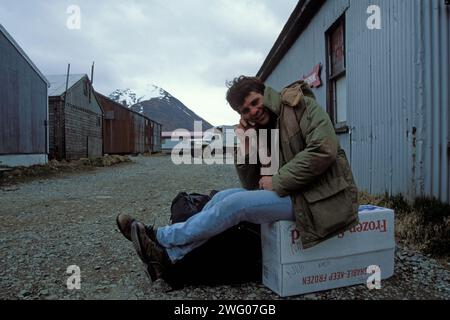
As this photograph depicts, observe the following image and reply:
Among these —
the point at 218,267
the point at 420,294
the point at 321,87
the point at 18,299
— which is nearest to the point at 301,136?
the point at 218,267

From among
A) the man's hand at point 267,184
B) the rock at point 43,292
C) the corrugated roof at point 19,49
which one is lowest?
the rock at point 43,292

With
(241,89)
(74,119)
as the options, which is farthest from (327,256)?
(74,119)

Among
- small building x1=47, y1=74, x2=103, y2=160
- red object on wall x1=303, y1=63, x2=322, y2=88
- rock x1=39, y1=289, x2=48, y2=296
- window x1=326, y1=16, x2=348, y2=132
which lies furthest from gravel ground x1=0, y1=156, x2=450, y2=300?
small building x1=47, y1=74, x2=103, y2=160

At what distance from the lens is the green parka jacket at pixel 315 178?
81.8 inches

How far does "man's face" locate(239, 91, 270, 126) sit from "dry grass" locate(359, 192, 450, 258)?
183 centimetres

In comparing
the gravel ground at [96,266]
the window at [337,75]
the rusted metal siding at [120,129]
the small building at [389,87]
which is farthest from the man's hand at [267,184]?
the rusted metal siding at [120,129]

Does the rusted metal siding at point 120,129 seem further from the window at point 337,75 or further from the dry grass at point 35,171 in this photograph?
the window at point 337,75

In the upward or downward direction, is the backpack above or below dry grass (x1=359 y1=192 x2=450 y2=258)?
above

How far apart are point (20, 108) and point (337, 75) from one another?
12596 millimetres

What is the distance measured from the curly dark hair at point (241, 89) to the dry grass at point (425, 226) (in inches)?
78.1

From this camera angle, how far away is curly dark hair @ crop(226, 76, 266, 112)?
8.09ft

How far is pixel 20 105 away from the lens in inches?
538

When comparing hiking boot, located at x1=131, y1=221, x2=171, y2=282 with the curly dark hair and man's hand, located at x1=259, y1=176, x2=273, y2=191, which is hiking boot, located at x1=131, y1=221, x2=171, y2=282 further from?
the curly dark hair
